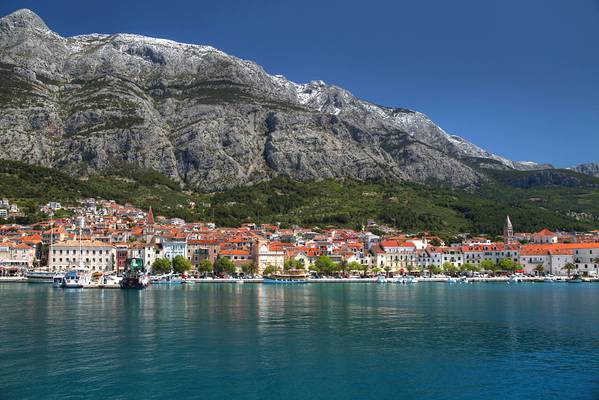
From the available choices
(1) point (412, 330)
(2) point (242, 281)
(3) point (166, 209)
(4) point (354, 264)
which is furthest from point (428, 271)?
(1) point (412, 330)

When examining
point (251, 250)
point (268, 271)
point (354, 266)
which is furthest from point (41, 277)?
point (354, 266)

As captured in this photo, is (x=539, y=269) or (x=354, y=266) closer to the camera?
(x=354, y=266)

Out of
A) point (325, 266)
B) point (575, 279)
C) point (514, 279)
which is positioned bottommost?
point (575, 279)

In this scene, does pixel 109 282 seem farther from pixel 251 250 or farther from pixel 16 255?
pixel 251 250

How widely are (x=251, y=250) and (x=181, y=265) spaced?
507 inches

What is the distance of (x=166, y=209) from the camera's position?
13100cm

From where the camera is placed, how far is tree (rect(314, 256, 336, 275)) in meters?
96.8

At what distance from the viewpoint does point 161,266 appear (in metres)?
92.5

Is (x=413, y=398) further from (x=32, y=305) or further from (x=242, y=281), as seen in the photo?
(x=242, y=281)

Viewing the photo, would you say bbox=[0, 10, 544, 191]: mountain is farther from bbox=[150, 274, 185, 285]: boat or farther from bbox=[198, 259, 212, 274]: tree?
bbox=[150, 274, 185, 285]: boat

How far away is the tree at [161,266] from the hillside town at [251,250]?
3.41ft

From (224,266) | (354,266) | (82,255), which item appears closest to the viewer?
(82,255)

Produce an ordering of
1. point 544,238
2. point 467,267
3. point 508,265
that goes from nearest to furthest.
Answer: point 508,265 < point 467,267 < point 544,238

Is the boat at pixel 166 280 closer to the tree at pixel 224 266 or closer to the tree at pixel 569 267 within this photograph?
the tree at pixel 224 266
